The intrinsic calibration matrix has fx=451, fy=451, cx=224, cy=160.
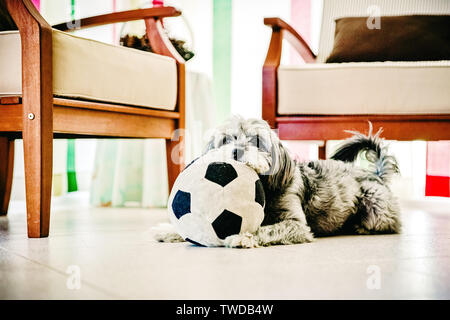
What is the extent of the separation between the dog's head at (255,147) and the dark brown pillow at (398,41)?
4.36 feet

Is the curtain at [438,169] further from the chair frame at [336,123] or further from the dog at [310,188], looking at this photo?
the dog at [310,188]

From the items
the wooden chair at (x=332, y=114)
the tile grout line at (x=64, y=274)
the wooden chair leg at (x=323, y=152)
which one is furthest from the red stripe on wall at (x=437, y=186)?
the tile grout line at (x=64, y=274)

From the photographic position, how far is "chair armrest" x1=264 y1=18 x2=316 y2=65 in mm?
2230

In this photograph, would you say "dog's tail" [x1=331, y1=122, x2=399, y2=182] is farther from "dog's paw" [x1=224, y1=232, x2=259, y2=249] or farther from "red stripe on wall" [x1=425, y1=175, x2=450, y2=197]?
"red stripe on wall" [x1=425, y1=175, x2=450, y2=197]

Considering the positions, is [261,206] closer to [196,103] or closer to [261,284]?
[261,284]

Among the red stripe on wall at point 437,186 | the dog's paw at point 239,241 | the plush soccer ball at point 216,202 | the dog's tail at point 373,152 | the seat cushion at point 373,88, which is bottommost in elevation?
the red stripe on wall at point 437,186

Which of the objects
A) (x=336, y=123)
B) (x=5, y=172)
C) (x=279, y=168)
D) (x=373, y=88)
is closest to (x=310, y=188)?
(x=279, y=168)

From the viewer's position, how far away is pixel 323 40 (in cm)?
311

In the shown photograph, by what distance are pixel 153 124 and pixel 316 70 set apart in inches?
31.0

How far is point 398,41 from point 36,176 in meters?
2.05

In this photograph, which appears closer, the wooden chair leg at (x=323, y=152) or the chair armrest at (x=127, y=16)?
the chair armrest at (x=127, y=16)

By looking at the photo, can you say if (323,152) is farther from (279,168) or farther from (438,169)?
(279,168)

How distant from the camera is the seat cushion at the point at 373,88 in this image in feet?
6.62
